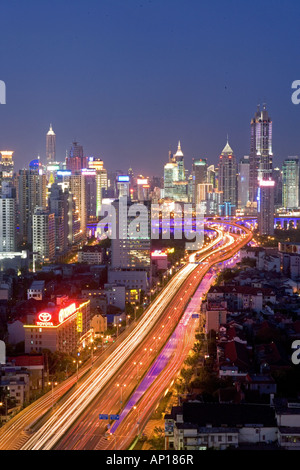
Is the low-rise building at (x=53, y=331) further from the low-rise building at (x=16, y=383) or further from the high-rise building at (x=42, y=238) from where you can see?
the high-rise building at (x=42, y=238)

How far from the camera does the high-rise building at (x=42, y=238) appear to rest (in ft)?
49.6

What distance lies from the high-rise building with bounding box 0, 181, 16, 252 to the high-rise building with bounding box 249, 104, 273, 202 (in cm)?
1506

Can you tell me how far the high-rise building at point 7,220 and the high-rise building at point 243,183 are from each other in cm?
1755

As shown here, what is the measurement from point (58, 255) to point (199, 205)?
15119 mm

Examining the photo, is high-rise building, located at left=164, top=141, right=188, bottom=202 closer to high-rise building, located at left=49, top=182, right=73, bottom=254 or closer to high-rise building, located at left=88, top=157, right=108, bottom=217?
high-rise building, located at left=88, top=157, right=108, bottom=217

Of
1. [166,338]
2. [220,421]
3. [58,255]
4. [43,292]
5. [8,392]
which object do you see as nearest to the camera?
[220,421]

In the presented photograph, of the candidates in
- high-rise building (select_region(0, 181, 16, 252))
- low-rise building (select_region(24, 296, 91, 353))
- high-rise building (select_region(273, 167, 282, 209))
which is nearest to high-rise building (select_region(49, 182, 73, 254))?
high-rise building (select_region(0, 181, 16, 252))

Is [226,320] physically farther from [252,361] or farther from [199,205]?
[199,205]

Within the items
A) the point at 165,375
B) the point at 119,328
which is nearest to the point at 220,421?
the point at 165,375

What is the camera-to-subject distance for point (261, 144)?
29016mm

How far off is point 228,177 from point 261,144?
318 cm

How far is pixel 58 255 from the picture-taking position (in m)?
16.0
